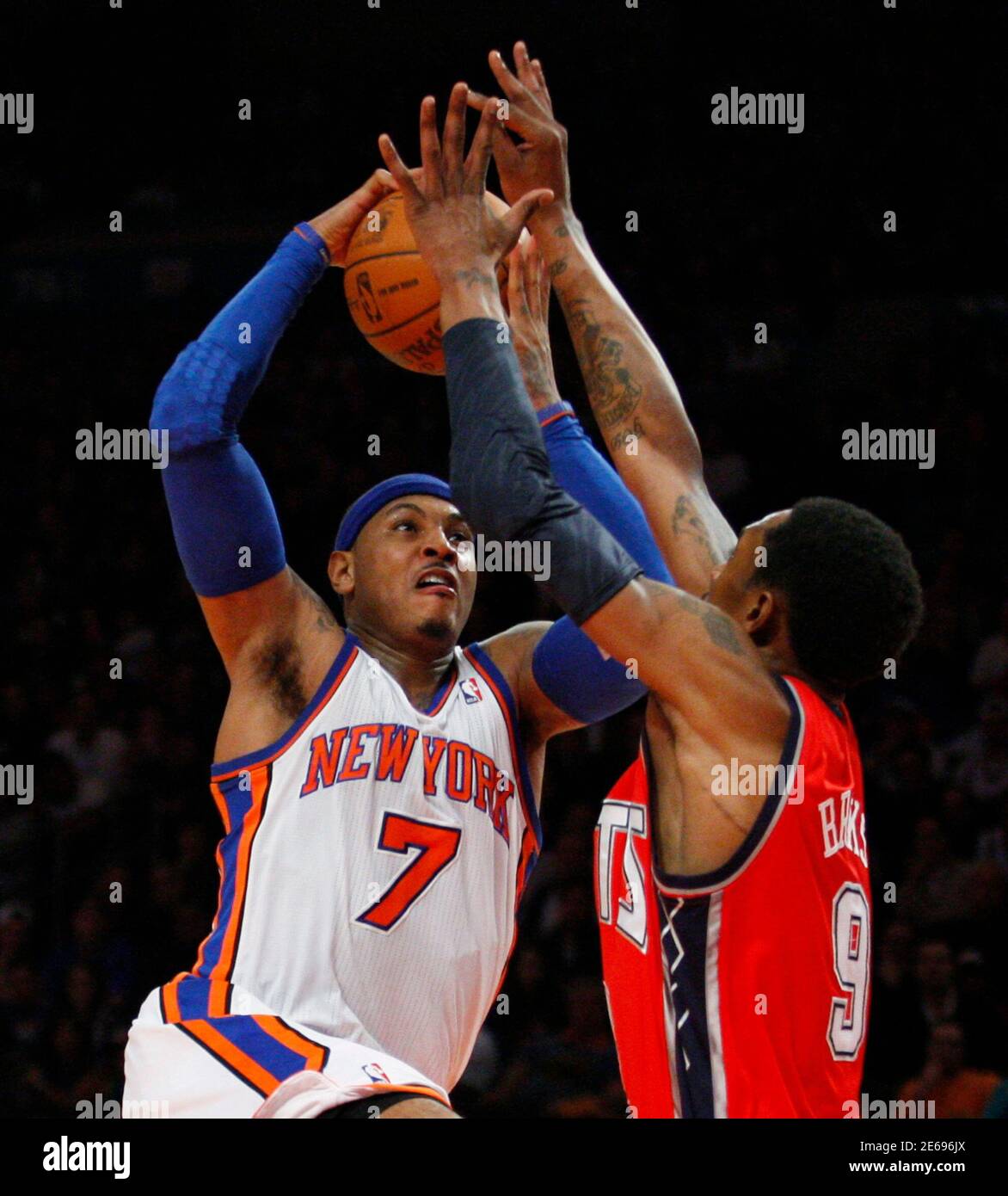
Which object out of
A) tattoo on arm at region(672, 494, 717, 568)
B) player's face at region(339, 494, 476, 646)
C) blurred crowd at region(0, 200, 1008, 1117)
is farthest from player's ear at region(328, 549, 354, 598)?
blurred crowd at region(0, 200, 1008, 1117)

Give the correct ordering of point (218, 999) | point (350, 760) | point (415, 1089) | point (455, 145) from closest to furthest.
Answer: point (415, 1089) → point (455, 145) → point (218, 999) → point (350, 760)

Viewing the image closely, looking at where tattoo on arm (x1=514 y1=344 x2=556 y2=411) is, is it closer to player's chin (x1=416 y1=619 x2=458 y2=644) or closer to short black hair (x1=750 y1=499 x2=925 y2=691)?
player's chin (x1=416 y1=619 x2=458 y2=644)

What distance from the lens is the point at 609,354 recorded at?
3459mm

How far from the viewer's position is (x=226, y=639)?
3.49m

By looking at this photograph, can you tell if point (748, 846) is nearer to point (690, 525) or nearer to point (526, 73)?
point (690, 525)

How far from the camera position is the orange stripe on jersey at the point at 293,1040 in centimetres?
294

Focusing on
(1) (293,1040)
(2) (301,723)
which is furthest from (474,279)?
(1) (293,1040)

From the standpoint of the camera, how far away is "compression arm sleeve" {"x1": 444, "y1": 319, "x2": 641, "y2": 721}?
8.58 feet

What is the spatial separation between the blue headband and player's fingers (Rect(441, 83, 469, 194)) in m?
0.96

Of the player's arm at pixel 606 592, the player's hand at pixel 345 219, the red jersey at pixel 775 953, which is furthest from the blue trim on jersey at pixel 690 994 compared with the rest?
the player's hand at pixel 345 219

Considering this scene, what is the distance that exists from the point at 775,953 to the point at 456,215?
1414 mm

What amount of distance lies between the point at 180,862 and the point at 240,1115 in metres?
4.87

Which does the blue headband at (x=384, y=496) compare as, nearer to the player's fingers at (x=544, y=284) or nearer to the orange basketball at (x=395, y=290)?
the orange basketball at (x=395, y=290)
